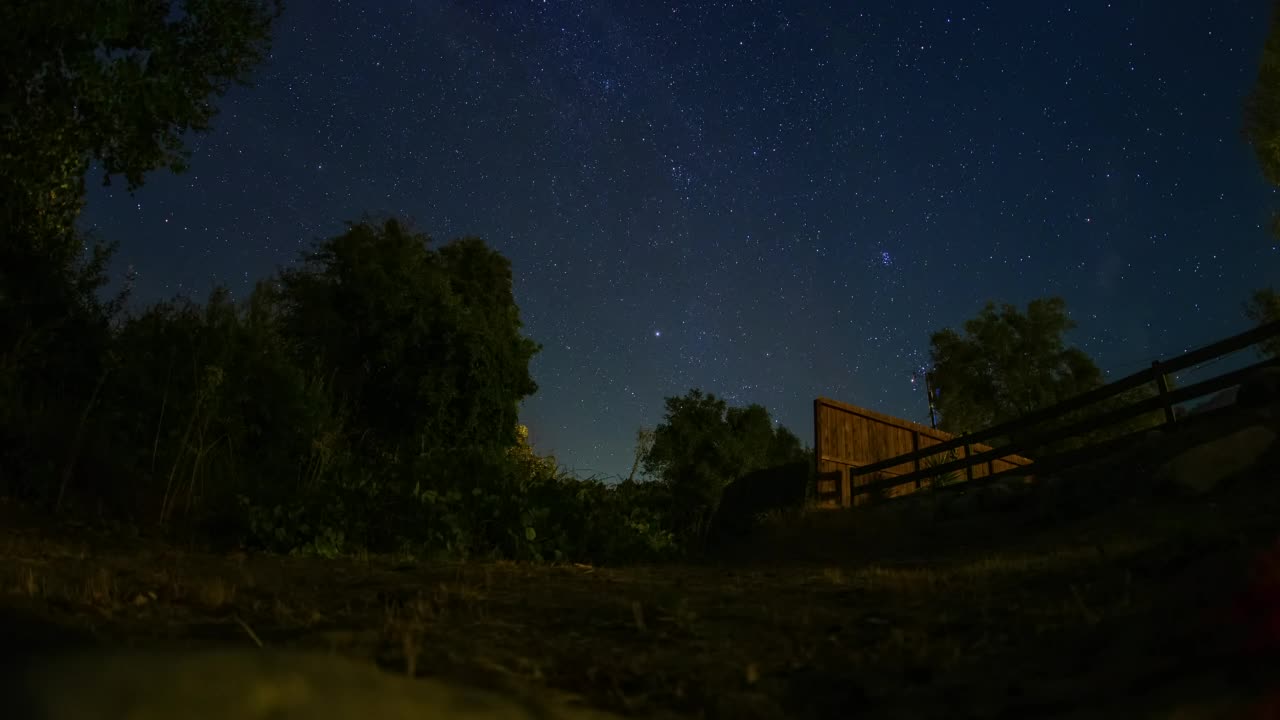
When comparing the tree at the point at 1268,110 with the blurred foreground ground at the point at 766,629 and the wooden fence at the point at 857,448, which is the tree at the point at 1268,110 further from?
the blurred foreground ground at the point at 766,629

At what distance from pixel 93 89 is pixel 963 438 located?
48.6ft

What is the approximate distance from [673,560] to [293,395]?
16.7ft

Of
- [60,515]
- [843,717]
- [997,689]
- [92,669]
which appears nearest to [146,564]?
[60,515]

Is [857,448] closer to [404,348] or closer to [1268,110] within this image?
[404,348]

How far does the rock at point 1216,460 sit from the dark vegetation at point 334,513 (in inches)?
56.2

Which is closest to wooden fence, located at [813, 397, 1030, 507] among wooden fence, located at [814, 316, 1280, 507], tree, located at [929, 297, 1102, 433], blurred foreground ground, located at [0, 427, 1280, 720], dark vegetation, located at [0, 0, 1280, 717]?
wooden fence, located at [814, 316, 1280, 507]

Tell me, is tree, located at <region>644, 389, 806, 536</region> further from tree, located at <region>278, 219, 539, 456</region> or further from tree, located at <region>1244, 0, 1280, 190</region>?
tree, located at <region>1244, 0, 1280, 190</region>

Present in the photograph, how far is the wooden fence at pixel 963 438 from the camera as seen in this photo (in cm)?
1036

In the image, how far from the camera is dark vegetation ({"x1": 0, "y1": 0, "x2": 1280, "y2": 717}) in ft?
8.81

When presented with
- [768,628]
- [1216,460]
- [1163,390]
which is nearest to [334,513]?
[768,628]

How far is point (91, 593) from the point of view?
3.35 meters

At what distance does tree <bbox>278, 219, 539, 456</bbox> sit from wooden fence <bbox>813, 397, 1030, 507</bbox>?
8.14 meters

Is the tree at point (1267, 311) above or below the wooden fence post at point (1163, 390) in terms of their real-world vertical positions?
above

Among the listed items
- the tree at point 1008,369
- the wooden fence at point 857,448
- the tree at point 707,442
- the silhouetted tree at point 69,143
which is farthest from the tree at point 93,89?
the tree at point 1008,369
